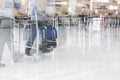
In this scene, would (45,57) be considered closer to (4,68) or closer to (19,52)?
(19,52)

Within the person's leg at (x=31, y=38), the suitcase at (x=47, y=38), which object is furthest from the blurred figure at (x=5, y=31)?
the suitcase at (x=47, y=38)

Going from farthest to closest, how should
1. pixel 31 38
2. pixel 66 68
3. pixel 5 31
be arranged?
pixel 31 38 → pixel 5 31 → pixel 66 68

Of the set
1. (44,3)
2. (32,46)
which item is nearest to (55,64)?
(32,46)

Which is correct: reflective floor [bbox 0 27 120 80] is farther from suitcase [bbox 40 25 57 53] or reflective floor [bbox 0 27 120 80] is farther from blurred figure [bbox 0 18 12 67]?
blurred figure [bbox 0 18 12 67]

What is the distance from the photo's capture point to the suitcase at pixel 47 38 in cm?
504

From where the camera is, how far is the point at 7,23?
191 inches

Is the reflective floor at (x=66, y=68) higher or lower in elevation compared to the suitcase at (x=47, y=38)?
lower

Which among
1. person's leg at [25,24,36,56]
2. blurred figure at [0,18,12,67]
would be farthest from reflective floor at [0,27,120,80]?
blurred figure at [0,18,12,67]

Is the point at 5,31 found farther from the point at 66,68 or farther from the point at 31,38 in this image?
the point at 66,68

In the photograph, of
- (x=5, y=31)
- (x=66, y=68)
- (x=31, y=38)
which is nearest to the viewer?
(x=66, y=68)

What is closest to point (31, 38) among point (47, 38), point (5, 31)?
point (47, 38)

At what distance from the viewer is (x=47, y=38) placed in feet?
16.7

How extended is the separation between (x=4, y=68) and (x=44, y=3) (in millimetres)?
2460

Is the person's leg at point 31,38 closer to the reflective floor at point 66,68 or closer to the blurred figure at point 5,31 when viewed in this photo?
the reflective floor at point 66,68
